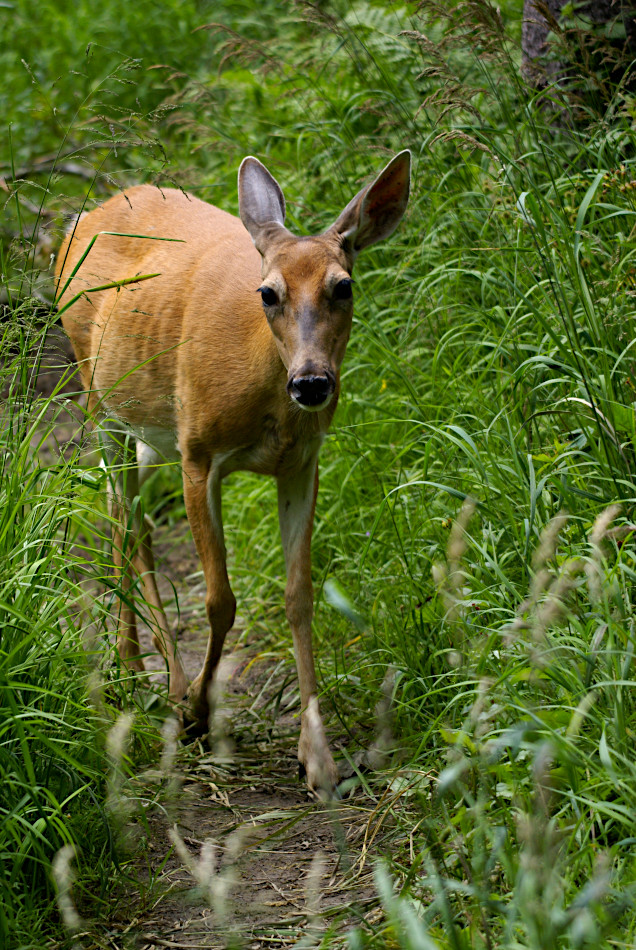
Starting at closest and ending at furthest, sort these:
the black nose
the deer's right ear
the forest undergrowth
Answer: the forest undergrowth
the black nose
the deer's right ear

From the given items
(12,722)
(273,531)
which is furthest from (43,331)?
(273,531)

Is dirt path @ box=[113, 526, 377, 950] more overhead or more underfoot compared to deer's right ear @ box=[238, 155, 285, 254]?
more underfoot

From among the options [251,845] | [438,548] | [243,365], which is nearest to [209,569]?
[243,365]

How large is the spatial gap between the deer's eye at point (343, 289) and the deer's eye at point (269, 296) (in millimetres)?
215

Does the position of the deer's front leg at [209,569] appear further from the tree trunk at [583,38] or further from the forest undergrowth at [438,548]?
the tree trunk at [583,38]

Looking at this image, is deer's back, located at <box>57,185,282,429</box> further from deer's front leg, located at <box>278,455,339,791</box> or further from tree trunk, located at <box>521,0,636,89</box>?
tree trunk, located at <box>521,0,636,89</box>

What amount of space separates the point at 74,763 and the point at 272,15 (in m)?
7.51

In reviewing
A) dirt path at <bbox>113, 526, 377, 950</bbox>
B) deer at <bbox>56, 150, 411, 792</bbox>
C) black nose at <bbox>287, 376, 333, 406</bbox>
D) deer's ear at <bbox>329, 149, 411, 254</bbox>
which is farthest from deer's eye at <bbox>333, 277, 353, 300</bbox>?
dirt path at <bbox>113, 526, 377, 950</bbox>

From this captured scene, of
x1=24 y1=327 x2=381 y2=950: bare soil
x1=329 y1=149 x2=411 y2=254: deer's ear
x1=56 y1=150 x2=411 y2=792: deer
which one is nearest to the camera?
x1=24 y1=327 x2=381 y2=950: bare soil

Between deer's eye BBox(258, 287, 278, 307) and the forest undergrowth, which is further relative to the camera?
deer's eye BBox(258, 287, 278, 307)

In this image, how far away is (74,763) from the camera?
2648 millimetres

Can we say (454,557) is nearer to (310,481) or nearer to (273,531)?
(310,481)

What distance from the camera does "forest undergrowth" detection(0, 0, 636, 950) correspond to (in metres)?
2.37

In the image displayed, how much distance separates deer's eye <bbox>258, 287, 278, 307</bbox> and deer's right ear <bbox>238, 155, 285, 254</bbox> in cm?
28
